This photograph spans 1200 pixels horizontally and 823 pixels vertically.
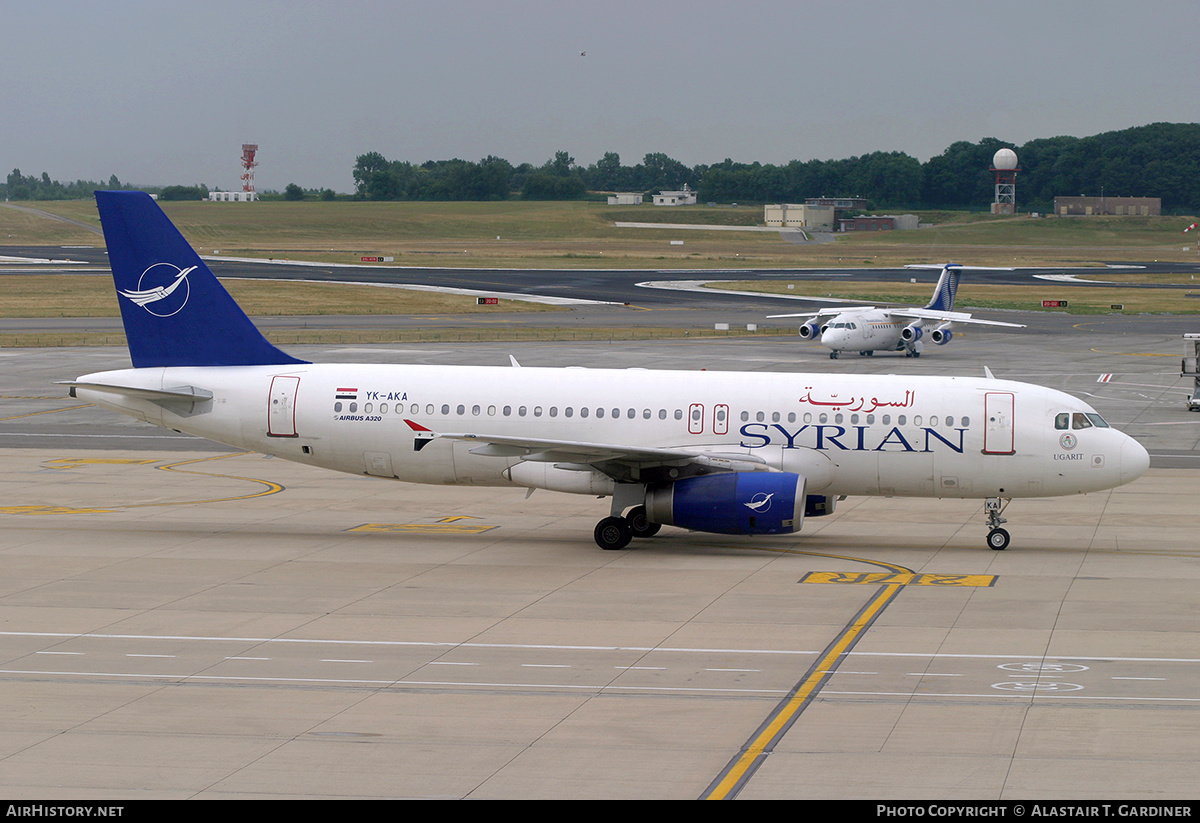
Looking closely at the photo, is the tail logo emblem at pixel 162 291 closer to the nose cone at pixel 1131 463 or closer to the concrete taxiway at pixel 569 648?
the concrete taxiway at pixel 569 648

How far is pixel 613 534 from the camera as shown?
32.0 metres

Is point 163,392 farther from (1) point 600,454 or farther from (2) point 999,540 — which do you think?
(2) point 999,540

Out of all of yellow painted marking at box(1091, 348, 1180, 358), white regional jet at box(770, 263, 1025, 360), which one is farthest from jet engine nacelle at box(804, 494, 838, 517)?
yellow painted marking at box(1091, 348, 1180, 358)

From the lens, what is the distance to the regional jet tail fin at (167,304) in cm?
3447

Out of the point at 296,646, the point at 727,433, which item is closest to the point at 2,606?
the point at 296,646

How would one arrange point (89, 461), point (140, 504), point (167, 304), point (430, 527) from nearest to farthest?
point (167, 304), point (430, 527), point (140, 504), point (89, 461)

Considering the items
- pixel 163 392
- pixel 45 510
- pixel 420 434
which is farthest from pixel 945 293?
pixel 45 510

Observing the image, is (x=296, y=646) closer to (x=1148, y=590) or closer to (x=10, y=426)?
(x=1148, y=590)

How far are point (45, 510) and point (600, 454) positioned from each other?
17.4 meters

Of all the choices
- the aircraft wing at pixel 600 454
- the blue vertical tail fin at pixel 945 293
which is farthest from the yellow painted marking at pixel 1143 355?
the aircraft wing at pixel 600 454

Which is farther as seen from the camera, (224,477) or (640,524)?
(224,477)

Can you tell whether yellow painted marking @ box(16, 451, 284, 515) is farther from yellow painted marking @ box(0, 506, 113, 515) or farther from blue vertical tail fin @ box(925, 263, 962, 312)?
blue vertical tail fin @ box(925, 263, 962, 312)

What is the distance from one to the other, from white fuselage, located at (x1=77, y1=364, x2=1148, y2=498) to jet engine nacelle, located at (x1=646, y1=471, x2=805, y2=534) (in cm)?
160

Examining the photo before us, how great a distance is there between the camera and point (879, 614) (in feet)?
84.1
